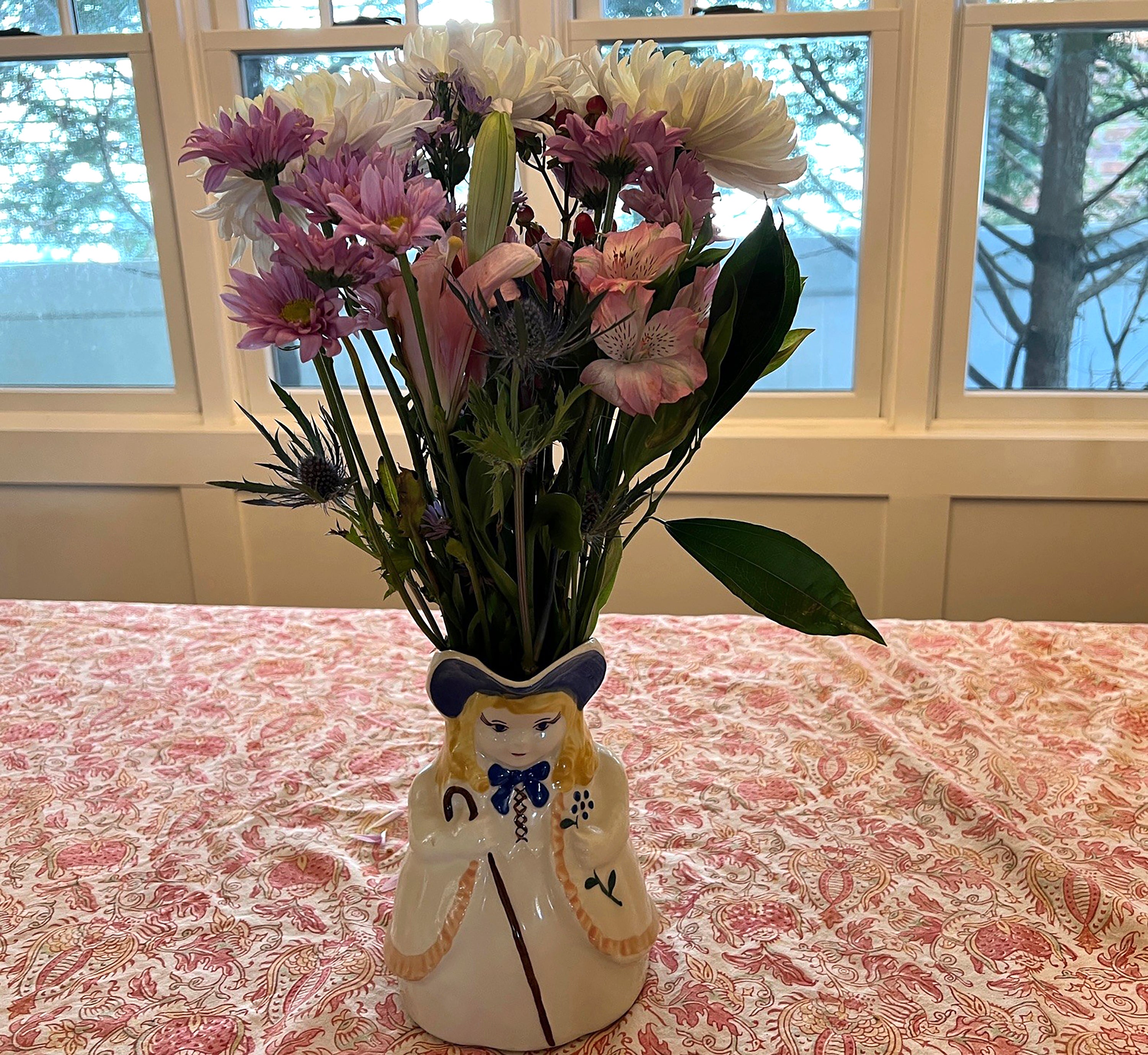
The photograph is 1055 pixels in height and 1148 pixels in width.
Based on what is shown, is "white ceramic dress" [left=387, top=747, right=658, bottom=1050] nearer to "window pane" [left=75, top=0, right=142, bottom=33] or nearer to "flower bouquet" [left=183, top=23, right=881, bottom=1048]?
"flower bouquet" [left=183, top=23, right=881, bottom=1048]

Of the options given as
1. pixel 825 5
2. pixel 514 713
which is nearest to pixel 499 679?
pixel 514 713

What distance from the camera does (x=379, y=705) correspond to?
1.05 m

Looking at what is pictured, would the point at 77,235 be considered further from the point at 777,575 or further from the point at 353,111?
A: the point at 777,575

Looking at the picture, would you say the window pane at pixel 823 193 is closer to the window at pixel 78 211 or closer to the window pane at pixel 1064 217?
the window pane at pixel 1064 217

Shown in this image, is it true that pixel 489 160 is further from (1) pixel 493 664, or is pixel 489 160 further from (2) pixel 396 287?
(1) pixel 493 664

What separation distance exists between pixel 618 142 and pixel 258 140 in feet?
0.55

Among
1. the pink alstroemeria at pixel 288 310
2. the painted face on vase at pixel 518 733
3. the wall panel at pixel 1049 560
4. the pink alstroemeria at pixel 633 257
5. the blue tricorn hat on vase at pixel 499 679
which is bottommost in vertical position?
the wall panel at pixel 1049 560

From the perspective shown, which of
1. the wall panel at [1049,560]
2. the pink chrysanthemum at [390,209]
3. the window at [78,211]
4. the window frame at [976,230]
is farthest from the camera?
the window at [78,211]

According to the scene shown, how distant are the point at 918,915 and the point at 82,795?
0.71m

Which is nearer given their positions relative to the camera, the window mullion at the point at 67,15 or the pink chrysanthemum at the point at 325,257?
the pink chrysanthemum at the point at 325,257

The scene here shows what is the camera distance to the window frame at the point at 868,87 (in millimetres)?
1810

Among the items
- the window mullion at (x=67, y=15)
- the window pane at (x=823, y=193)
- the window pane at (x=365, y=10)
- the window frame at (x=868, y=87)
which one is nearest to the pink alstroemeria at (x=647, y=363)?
the window pane at (x=823, y=193)

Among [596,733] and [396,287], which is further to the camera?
[596,733]

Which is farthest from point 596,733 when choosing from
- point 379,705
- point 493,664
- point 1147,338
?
point 1147,338
